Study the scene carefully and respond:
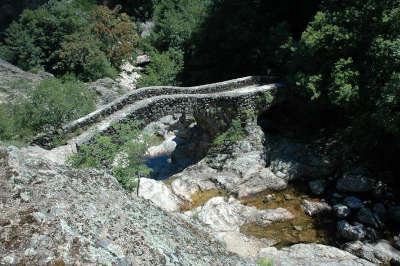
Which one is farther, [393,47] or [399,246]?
[393,47]

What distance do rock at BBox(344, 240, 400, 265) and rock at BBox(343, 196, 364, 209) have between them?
2.27 meters

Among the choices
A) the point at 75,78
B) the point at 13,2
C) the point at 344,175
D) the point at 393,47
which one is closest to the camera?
the point at 393,47

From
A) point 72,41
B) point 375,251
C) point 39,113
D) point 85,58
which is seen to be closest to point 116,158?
point 39,113

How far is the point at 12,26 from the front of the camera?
1454 inches

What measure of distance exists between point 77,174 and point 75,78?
2579 cm

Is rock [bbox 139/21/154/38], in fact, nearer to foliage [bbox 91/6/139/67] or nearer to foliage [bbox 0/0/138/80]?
foliage [bbox 0/0/138/80]

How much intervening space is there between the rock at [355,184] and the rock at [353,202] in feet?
1.96

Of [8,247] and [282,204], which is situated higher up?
[8,247]

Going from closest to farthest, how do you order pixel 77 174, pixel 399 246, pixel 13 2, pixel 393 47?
1. pixel 77 174
2. pixel 399 246
3. pixel 393 47
4. pixel 13 2

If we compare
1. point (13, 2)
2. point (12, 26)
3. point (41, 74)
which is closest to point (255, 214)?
point (41, 74)

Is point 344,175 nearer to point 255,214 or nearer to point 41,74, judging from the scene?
point 255,214

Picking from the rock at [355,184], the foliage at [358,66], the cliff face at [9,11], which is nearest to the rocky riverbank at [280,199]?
the rock at [355,184]

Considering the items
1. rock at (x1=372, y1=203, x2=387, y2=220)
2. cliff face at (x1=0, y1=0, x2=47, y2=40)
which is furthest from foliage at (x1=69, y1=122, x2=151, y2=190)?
cliff face at (x1=0, y1=0, x2=47, y2=40)

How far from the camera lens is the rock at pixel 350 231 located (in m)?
15.6
